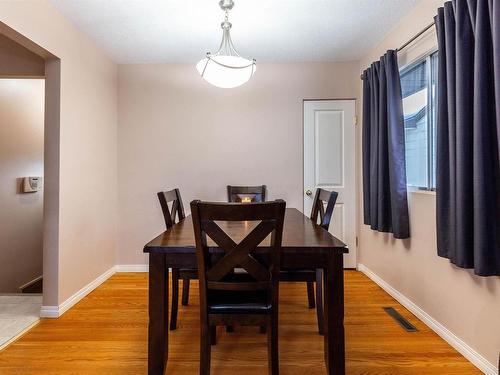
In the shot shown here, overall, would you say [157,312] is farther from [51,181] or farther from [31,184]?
[31,184]

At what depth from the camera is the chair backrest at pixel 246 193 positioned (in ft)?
10.4

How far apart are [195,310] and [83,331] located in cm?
78

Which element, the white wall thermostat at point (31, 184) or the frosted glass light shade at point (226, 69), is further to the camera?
the white wall thermostat at point (31, 184)

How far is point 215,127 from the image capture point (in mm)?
3545

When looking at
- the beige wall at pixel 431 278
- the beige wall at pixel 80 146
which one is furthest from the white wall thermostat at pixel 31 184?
the beige wall at pixel 431 278

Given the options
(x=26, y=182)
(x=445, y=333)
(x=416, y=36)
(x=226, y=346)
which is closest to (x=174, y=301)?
(x=226, y=346)

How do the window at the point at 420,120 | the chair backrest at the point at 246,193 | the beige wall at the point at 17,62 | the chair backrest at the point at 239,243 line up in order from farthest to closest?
the chair backrest at the point at 246,193 → the beige wall at the point at 17,62 → the window at the point at 420,120 → the chair backrest at the point at 239,243

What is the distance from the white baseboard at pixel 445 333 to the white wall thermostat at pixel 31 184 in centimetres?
395

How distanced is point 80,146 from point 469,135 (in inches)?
111

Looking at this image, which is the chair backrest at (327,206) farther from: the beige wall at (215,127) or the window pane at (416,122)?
the beige wall at (215,127)

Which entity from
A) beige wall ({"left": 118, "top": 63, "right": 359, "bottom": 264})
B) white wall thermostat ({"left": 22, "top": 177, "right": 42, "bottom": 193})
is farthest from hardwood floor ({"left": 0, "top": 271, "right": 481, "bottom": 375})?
white wall thermostat ({"left": 22, "top": 177, "right": 42, "bottom": 193})

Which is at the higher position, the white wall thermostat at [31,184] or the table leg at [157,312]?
the white wall thermostat at [31,184]

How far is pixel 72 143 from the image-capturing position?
2617 millimetres

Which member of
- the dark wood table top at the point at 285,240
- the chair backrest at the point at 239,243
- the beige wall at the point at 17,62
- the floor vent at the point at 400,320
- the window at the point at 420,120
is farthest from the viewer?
the beige wall at the point at 17,62
